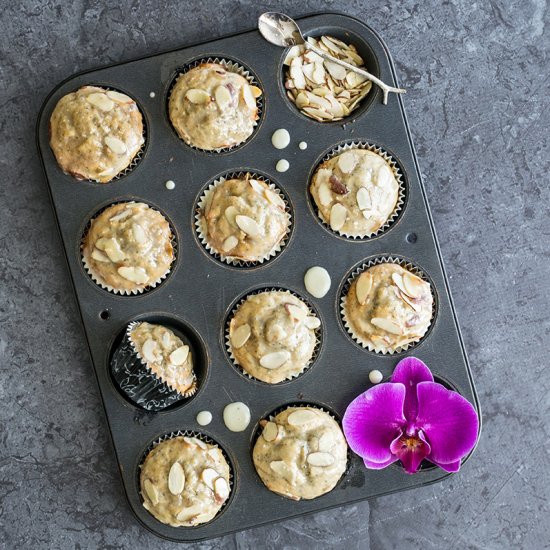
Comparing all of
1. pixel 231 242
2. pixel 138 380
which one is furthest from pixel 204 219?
pixel 138 380

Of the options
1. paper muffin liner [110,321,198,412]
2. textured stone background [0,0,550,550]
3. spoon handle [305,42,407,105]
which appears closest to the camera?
paper muffin liner [110,321,198,412]

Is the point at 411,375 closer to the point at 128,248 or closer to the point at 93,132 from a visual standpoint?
the point at 128,248

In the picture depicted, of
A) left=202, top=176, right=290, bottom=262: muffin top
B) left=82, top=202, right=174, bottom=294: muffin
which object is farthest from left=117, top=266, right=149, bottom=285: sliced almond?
left=202, top=176, right=290, bottom=262: muffin top

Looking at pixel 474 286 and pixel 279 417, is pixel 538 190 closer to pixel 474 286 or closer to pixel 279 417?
pixel 474 286

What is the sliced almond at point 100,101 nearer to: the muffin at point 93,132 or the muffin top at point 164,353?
the muffin at point 93,132

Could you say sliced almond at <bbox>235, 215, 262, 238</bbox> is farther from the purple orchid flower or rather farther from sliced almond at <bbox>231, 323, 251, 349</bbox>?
the purple orchid flower

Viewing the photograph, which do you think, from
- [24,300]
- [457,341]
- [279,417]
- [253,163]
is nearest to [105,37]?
[253,163]
